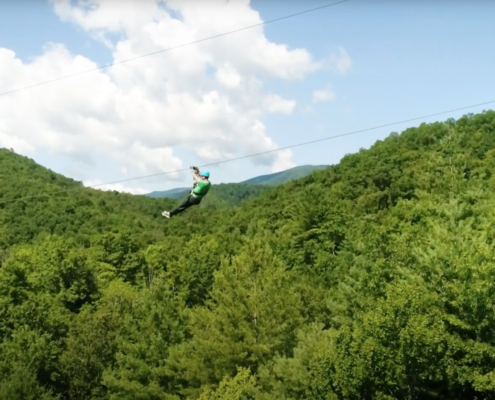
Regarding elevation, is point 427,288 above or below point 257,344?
above

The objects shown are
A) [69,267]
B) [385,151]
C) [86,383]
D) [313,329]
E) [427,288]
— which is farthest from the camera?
[385,151]

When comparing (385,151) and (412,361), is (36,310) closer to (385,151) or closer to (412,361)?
(412,361)

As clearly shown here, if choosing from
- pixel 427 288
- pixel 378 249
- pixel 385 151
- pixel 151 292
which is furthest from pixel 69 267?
pixel 385 151

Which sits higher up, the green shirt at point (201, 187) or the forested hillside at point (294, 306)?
the green shirt at point (201, 187)

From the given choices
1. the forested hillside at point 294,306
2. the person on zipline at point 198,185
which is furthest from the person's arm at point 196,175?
the forested hillside at point 294,306

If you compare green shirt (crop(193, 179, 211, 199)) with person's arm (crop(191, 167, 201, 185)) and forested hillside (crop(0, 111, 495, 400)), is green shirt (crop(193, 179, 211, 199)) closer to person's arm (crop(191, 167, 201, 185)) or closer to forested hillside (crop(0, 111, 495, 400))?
person's arm (crop(191, 167, 201, 185))

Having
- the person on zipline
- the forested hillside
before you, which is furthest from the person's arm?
the forested hillside

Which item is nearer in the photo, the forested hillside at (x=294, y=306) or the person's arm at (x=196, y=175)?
the person's arm at (x=196, y=175)

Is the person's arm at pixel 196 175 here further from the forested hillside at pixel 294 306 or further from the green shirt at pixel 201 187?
the forested hillside at pixel 294 306
